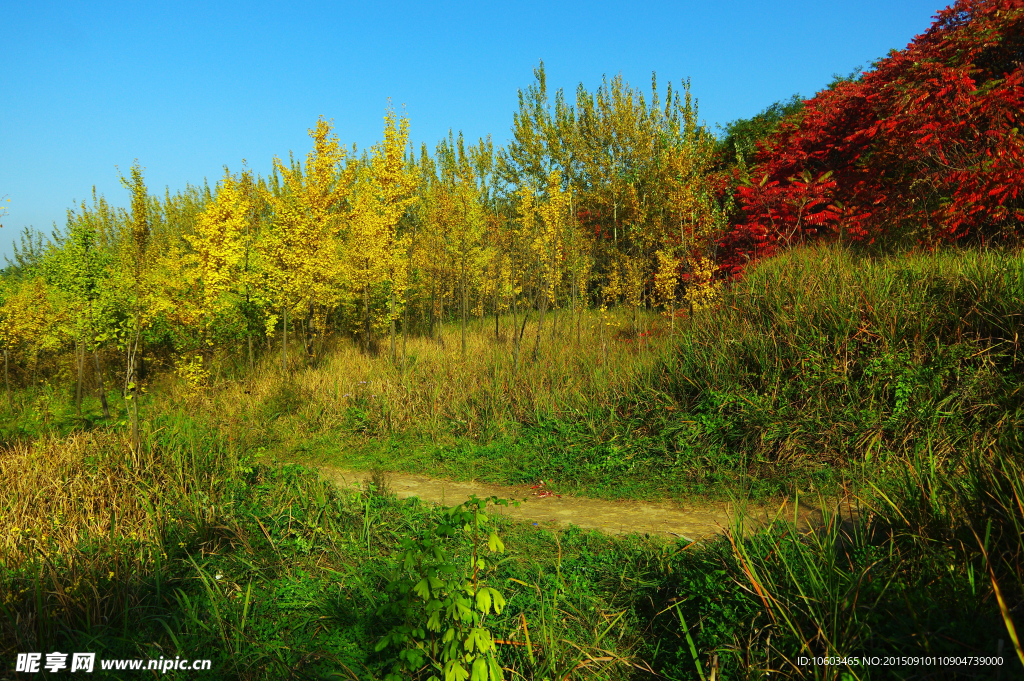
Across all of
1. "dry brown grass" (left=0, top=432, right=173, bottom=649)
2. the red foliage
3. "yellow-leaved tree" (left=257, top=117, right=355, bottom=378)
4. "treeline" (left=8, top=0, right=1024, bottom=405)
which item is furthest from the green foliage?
"dry brown grass" (left=0, top=432, right=173, bottom=649)

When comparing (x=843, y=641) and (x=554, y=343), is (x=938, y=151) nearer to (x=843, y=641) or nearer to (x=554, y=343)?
(x=554, y=343)

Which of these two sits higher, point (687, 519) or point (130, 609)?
point (130, 609)

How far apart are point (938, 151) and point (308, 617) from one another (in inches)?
390

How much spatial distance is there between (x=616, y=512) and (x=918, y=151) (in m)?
7.46

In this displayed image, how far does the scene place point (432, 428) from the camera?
8.48 m

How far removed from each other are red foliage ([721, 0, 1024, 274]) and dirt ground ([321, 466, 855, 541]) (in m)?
5.53

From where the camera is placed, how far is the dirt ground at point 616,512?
16.4 feet

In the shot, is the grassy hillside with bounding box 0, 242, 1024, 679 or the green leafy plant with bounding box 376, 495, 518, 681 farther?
the grassy hillside with bounding box 0, 242, 1024, 679

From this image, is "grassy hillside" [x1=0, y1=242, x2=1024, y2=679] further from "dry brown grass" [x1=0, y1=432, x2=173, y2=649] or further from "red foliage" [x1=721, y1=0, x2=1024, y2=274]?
"red foliage" [x1=721, y1=0, x2=1024, y2=274]

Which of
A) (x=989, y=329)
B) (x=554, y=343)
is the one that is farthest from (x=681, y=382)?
(x=554, y=343)

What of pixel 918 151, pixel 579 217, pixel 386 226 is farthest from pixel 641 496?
pixel 579 217

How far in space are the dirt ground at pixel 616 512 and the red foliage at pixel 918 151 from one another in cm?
553

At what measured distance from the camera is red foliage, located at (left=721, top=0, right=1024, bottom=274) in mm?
7820

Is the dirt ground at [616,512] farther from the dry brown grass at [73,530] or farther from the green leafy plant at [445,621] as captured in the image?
the green leafy plant at [445,621]
